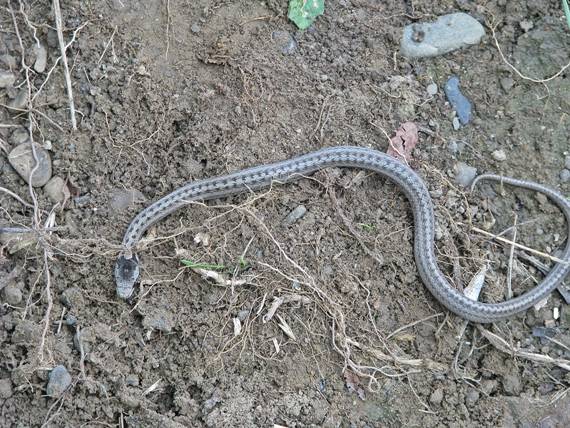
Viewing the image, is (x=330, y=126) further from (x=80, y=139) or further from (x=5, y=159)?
(x=5, y=159)

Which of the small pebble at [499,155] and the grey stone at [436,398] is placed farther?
the small pebble at [499,155]

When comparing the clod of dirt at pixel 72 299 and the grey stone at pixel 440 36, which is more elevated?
the grey stone at pixel 440 36

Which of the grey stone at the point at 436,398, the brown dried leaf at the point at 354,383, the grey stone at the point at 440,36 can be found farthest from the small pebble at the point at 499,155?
the brown dried leaf at the point at 354,383

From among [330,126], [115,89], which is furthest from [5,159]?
[330,126]

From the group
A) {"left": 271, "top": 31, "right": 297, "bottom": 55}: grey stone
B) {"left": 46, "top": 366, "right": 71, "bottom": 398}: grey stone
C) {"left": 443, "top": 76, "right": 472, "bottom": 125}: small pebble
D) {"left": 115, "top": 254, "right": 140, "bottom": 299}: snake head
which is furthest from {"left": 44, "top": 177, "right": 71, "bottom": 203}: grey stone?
{"left": 443, "top": 76, "right": 472, "bottom": 125}: small pebble

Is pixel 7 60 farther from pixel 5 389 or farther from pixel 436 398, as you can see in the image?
pixel 436 398

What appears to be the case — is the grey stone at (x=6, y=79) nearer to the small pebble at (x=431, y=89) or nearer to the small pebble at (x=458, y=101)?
the small pebble at (x=431, y=89)

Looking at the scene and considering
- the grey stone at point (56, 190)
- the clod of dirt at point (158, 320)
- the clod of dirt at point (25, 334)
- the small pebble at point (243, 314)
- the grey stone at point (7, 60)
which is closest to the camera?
the clod of dirt at point (25, 334)
